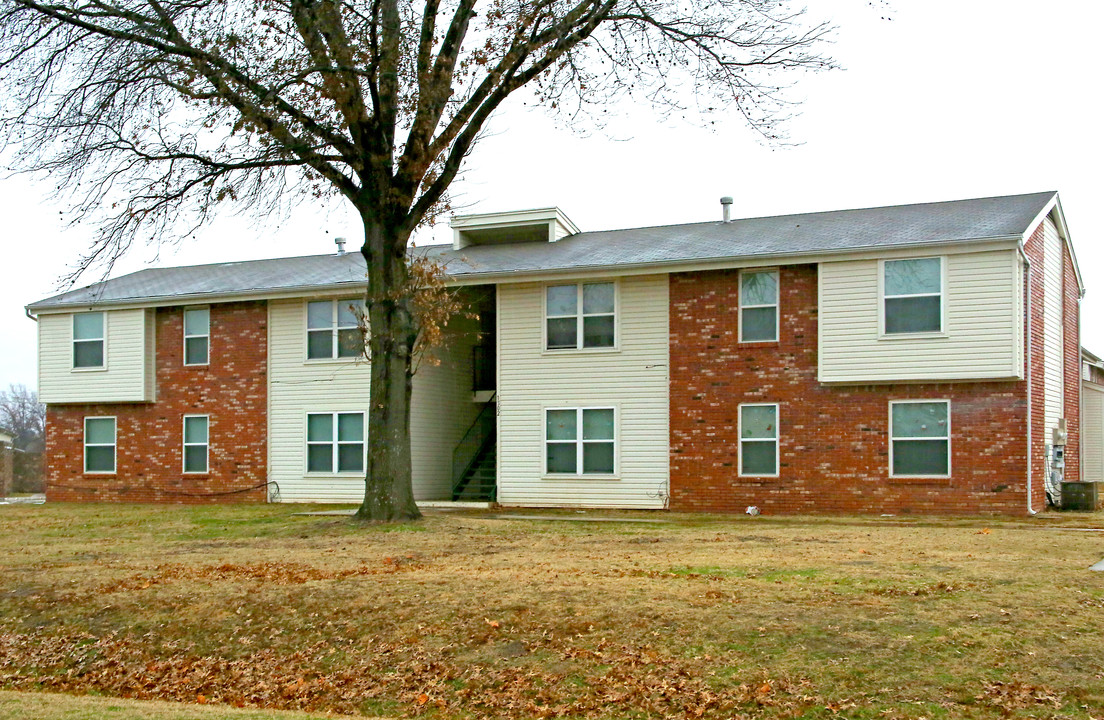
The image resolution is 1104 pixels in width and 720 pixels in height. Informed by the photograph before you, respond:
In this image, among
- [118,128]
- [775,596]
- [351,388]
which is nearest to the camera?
[775,596]

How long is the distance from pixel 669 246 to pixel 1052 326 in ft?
25.0

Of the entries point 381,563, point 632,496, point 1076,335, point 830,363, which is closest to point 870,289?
point 830,363

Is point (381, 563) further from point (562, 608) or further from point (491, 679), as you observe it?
point (491, 679)

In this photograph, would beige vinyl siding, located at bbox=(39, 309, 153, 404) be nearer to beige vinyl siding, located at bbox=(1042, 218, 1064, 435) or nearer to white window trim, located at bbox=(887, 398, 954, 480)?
white window trim, located at bbox=(887, 398, 954, 480)

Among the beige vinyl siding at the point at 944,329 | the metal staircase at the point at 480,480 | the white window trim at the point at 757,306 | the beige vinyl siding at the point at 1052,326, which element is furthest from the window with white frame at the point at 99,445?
the beige vinyl siding at the point at 1052,326

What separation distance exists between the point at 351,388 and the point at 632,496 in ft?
22.4

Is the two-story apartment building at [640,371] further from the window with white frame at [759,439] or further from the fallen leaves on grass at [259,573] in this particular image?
the fallen leaves on grass at [259,573]

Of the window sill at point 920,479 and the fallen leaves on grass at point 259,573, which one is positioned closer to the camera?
the fallen leaves on grass at point 259,573

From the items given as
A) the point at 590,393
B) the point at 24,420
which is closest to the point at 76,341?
the point at 590,393

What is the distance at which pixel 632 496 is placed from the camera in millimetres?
21812

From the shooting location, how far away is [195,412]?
1015 inches

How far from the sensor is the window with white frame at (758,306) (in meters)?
21.0

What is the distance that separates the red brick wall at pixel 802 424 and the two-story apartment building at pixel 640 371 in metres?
0.04

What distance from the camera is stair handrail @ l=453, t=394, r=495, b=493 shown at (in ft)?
85.9
